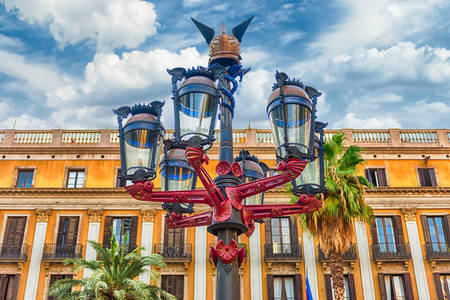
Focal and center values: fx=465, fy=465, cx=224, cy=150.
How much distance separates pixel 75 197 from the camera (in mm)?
28141

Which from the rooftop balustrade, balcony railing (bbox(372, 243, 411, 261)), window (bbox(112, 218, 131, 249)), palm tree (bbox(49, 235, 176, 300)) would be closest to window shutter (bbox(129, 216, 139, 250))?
window (bbox(112, 218, 131, 249))

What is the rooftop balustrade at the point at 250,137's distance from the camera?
2961 centimetres

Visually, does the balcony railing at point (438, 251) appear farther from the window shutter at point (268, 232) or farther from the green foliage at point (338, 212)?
the green foliage at point (338, 212)

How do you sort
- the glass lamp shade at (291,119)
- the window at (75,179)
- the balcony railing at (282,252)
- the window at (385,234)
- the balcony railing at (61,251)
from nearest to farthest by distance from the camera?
the glass lamp shade at (291,119) < the balcony railing at (282,252) < the balcony railing at (61,251) < the window at (385,234) < the window at (75,179)

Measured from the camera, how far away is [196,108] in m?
6.11

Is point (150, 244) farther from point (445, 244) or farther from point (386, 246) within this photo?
A: point (445, 244)

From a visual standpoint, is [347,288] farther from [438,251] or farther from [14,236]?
[14,236]

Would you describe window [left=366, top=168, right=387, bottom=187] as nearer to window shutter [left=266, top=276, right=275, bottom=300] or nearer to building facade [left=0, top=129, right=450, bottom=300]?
building facade [left=0, top=129, right=450, bottom=300]

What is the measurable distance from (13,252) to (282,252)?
1550 cm

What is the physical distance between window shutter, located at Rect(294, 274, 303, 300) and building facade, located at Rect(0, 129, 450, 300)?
55 mm

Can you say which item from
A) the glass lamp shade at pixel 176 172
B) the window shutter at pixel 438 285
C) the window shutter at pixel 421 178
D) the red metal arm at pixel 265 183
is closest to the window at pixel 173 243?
the window shutter at pixel 438 285

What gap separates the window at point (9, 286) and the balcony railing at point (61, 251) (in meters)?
2.00

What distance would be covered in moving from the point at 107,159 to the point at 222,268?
80.9ft

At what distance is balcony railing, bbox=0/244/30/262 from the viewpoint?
86.2 feet
